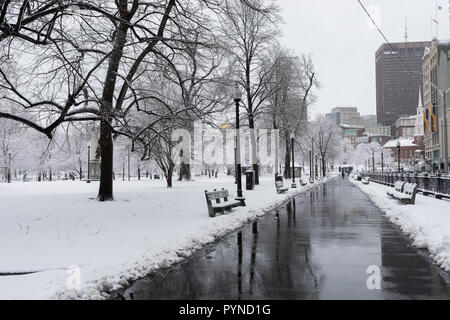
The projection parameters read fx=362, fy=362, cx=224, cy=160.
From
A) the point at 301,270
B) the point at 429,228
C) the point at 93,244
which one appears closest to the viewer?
the point at 301,270

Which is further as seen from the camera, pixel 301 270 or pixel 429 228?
pixel 429 228

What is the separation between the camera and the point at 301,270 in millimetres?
5941

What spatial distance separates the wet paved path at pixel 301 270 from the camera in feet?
16.1

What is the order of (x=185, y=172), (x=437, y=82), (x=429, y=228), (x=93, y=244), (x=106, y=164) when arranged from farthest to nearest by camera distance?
(x=437, y=82) → (x=185, y=172) → (x=106, y=164) → (x=429, y=228) → (x=93, y=244)

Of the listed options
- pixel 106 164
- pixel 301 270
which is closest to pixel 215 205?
pixel 301 270

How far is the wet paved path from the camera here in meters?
4.89

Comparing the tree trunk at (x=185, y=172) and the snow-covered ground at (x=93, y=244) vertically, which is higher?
the tree trunk at (x=185, y=172)

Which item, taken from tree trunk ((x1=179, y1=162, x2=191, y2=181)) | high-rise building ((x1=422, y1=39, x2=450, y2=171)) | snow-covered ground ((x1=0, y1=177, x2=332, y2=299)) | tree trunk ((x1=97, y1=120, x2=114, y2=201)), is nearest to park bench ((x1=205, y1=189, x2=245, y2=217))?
snow-covered ground ((x1=0, y1=177, x2=332, y2=299))

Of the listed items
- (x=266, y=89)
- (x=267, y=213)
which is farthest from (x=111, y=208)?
(x=266, y=89)

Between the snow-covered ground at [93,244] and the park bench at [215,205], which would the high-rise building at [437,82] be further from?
the snow-covered ground at [93,244]

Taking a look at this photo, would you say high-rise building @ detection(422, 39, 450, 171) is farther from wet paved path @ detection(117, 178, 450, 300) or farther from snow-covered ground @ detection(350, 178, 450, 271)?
wet paved path @ detection(117, 178, 450, 300)

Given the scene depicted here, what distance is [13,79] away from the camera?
14.7 m

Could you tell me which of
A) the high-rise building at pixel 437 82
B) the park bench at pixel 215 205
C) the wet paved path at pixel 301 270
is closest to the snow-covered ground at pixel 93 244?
the park bench at pixel 215 205

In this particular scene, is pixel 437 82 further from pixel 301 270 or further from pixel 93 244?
pixel 93 244
